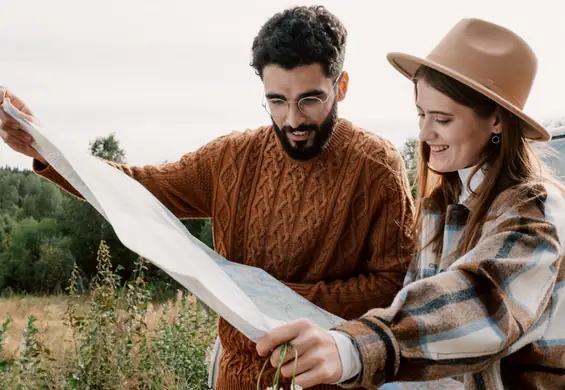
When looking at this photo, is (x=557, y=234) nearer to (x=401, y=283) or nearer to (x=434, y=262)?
(x=434, y=262)

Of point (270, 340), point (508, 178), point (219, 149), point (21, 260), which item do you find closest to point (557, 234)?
point (508, 178)

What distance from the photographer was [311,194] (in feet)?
7.67

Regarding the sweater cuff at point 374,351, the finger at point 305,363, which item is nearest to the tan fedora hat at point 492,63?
the sweater cuff at point 374,351

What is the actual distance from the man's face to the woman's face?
0.50m

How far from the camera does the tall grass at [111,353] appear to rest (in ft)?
13.9

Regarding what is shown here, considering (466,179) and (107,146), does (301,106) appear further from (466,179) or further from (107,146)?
(107,146)

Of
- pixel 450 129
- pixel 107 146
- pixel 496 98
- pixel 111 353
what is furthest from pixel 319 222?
pixel 107 146

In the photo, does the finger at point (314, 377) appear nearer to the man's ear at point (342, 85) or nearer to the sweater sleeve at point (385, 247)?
the sweater sleeve at point (385, 247)

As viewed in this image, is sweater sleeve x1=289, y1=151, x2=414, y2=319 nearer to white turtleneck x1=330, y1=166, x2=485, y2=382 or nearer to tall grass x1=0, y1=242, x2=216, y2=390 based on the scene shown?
white turtleneck x1=330, y1=166, x2=485, y2=382

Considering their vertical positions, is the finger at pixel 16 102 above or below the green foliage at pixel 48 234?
above

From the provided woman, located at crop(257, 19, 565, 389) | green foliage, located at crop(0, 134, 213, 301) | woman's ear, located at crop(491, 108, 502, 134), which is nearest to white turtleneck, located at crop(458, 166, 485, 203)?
woman, located at crop(257, 19, 565, 389)

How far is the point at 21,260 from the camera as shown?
1461cm

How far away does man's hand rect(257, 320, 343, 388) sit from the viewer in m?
1.39

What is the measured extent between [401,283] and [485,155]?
0.62 meters
